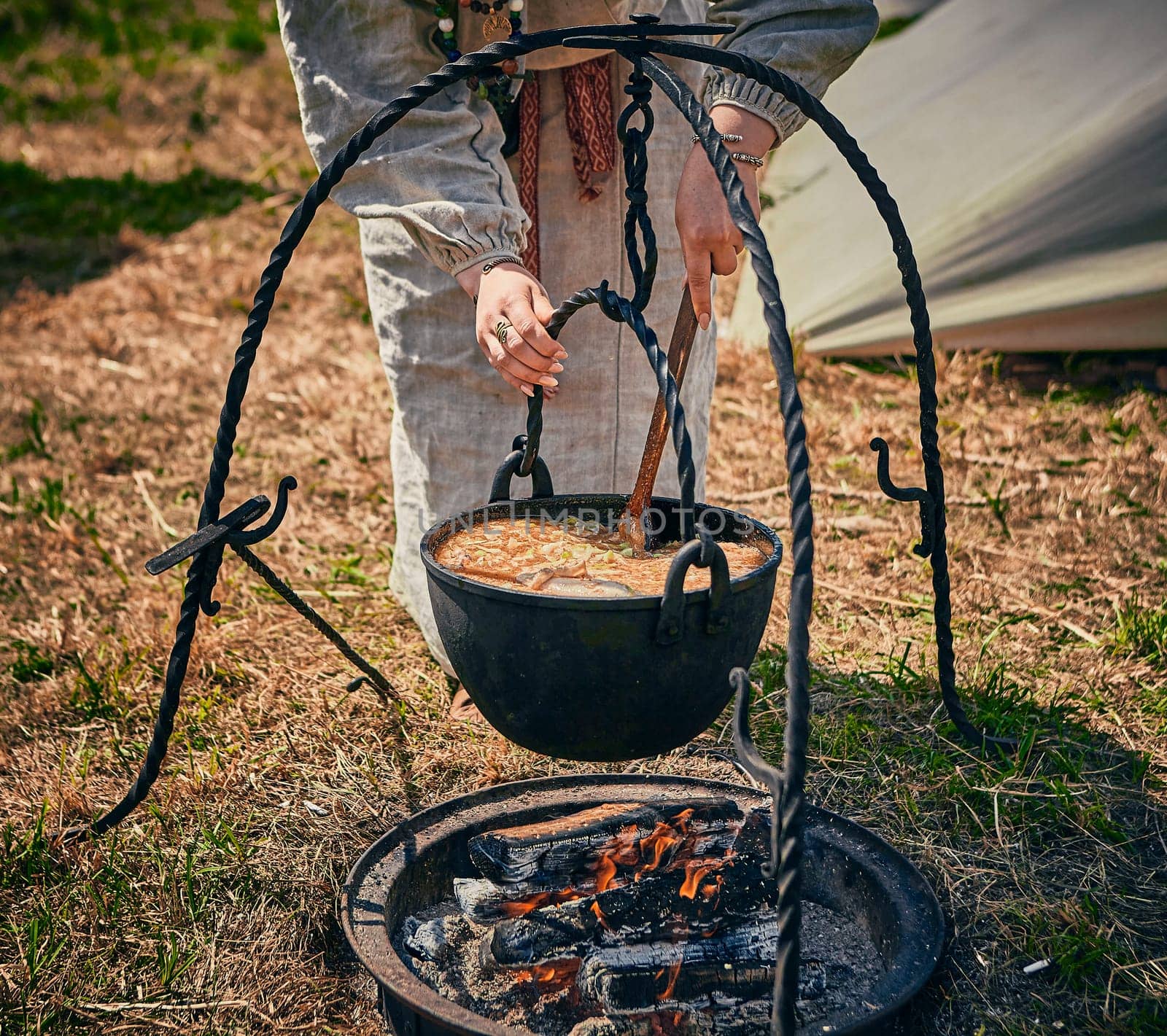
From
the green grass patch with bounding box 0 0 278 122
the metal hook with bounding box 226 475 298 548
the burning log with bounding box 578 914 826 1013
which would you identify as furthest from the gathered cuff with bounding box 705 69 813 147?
the green grass patch with bounding box 0 0 278 122

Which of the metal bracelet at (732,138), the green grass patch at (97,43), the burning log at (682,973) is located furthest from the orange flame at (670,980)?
the green grass patch at (97,43)

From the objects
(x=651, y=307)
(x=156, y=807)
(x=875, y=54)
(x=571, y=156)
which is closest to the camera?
(x=156, y=807)

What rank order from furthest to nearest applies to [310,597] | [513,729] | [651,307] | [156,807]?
[310,597], [651,307], [156,807], [513,729]

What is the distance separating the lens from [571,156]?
249cm

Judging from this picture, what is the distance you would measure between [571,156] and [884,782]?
1.50 m

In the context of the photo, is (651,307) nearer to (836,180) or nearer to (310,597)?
(310,597)

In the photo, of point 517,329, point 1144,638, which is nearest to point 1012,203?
point 1144,638

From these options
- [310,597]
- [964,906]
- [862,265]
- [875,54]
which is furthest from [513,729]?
[875,54]

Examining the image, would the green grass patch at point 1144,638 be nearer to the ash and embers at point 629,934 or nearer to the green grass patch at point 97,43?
the ash and embers at point 629,934

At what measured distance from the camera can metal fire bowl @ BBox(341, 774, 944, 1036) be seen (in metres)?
1.63

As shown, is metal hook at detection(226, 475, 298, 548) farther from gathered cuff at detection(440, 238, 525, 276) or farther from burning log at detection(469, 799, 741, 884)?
burning log at detection(469, 799, 741, 884)

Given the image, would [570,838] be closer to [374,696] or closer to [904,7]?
[374,696]

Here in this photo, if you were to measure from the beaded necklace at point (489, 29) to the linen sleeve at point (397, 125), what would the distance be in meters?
0.04

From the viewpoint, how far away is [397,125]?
210 centimetres
